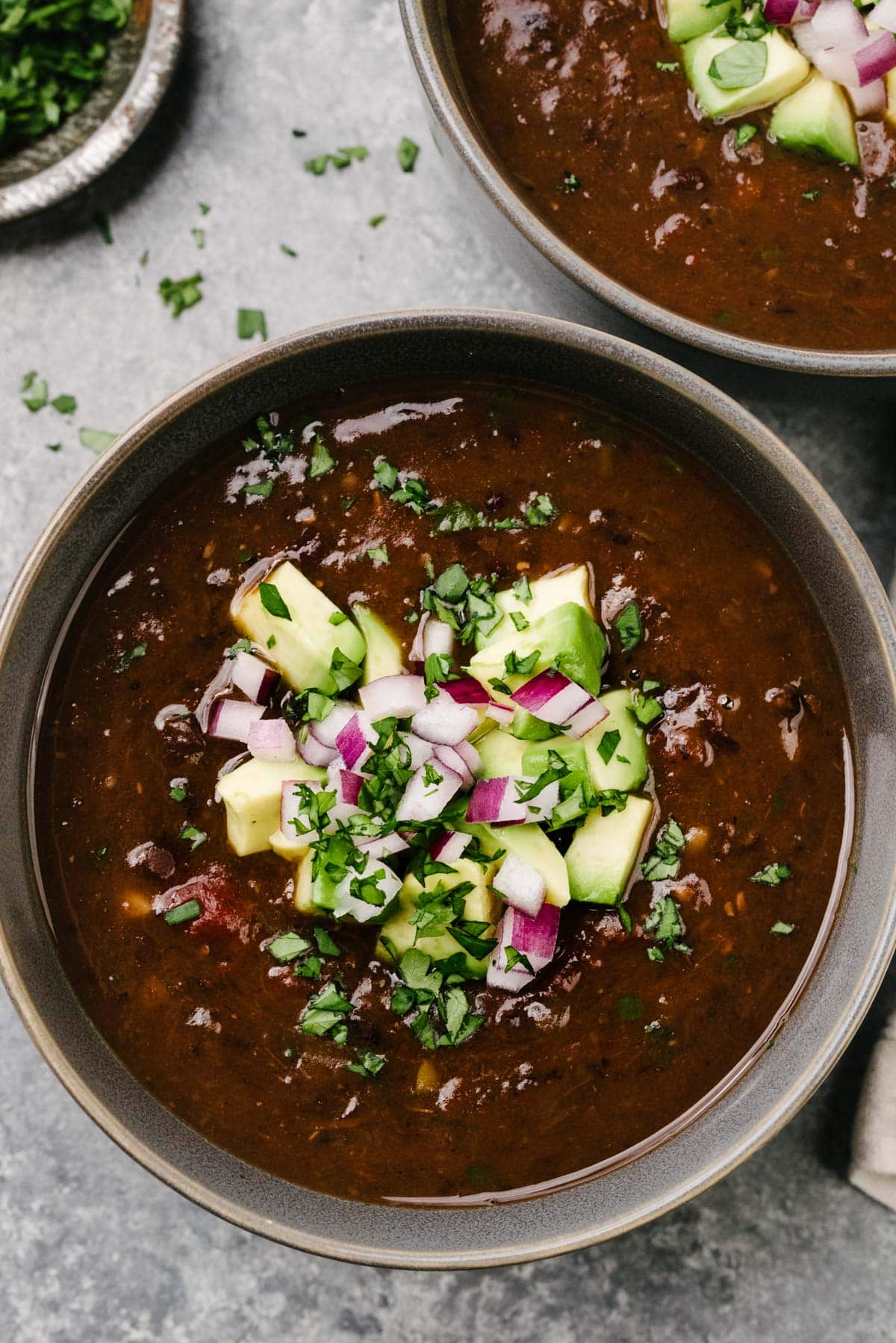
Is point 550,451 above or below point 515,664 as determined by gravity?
above

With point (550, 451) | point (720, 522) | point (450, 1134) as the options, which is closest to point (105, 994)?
point (450, 1134)

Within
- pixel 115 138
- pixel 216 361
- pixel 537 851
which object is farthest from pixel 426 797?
pixel 115 138

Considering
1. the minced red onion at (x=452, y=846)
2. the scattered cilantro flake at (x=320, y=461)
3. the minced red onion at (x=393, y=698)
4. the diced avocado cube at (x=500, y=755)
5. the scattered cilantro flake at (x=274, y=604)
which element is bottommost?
the minced red onion at (x=452, y=846)

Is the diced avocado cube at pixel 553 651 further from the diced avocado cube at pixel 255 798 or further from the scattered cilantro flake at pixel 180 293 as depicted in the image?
the scattered cilantro flake at pixel 180 293

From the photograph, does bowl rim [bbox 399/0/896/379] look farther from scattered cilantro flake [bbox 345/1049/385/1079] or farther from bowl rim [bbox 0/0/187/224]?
scattered cilantro flake [bbox 345/1049/385/1079]

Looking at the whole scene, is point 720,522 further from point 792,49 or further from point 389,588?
point 792,49

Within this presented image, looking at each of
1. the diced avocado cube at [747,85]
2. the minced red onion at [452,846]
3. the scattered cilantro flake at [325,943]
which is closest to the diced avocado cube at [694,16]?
the diced avocado cube at [747,85]
